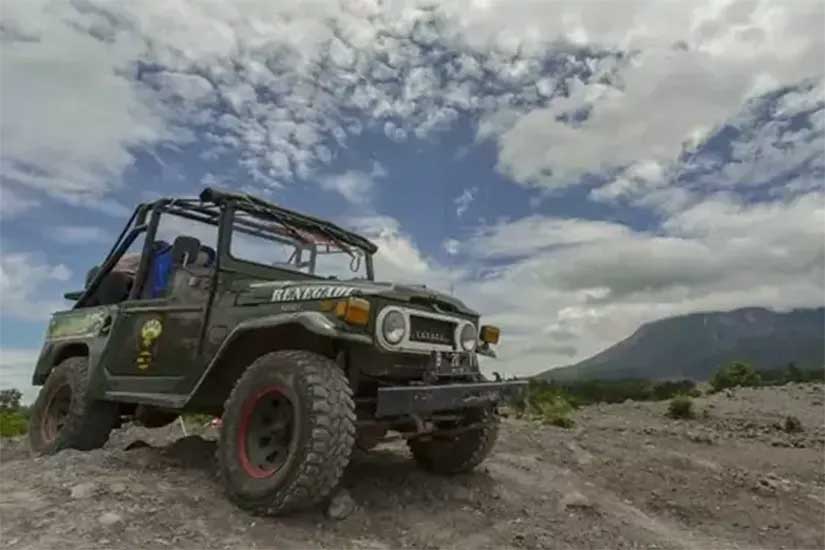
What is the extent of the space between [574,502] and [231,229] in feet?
12.8

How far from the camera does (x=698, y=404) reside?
13172 mm

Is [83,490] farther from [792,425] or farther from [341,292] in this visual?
[792,425]

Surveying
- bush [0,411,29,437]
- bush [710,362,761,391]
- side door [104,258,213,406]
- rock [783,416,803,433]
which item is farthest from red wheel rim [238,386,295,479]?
bush [710,362,761,391]

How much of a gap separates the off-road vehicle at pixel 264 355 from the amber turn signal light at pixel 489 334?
0.01m

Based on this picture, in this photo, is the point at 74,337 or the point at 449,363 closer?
the point at 449,363

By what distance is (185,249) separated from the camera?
21.1 ft

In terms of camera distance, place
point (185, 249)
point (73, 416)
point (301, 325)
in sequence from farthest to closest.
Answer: point (73, 416) < point (185, 249) < point (301, 325)

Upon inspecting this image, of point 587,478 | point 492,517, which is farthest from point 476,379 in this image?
point 587,478

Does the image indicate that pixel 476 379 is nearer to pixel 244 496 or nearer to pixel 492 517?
pixel 492 517

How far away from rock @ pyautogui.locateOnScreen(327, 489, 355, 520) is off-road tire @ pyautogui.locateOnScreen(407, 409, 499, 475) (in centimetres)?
122

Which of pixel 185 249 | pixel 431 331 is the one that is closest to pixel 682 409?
pixel 431 331

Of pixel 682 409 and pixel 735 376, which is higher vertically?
pixel 735 376

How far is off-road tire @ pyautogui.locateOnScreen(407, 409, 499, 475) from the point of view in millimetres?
6352

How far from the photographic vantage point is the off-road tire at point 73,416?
6.96 meters
